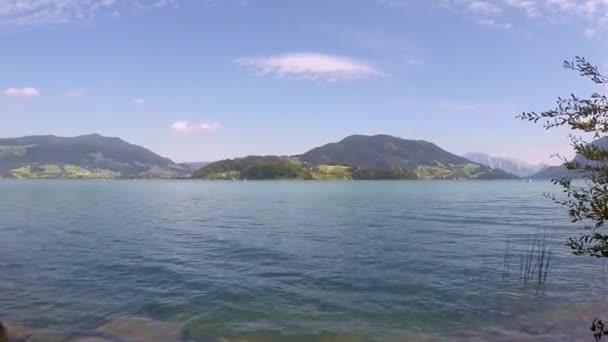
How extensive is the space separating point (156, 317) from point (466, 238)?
36.9m

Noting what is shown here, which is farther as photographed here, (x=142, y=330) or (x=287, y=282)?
(x=287, y=282)

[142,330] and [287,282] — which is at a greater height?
[287,282]

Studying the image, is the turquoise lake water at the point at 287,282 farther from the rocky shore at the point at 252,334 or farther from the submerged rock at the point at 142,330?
the submerged rock at the point at 142,330

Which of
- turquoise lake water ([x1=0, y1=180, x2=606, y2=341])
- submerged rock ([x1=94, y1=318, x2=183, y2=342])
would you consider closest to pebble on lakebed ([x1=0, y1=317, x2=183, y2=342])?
submerged rock ([x1=94, y1=318, x2=183, y2=342])

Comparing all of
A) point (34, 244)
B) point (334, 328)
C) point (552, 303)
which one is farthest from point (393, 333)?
point (34, 244)

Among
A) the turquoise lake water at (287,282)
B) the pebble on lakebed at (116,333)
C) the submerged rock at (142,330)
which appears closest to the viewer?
the pebble on lakebed at (116,333)

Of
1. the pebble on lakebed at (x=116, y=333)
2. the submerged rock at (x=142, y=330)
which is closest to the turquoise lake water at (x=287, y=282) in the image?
the submerged rock at (x=142, y=330)

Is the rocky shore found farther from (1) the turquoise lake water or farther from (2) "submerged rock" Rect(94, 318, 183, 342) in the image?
(1) the turquoise lake water

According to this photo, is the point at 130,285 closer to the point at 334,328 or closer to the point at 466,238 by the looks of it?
the point at 334,328

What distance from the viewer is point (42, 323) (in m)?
21.1

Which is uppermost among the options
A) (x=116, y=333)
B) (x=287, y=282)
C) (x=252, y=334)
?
(x=287, y=282)

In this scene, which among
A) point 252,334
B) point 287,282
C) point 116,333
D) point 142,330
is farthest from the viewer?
point 287,282

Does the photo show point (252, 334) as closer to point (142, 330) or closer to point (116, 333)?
point (142, 330)

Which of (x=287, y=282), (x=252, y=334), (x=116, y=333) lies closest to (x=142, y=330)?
(x=116, y=333)
